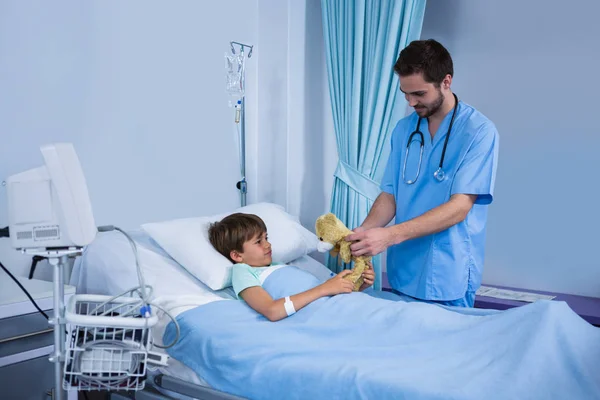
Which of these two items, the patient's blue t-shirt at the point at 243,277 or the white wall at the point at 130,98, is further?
the white wall at the point at 130,98

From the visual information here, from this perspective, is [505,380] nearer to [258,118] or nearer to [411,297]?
[411,297]

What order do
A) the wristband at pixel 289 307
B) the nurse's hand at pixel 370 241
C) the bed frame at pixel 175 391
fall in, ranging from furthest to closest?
1. the nurse's hand at pixel 370 241
2. the wristband at pixel 289 307
3. the bed frame at pixel 175 391

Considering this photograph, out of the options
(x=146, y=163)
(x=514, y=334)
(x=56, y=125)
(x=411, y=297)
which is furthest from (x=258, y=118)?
(x=514, y=334)

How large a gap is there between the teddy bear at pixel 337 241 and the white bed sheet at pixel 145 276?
0.36 metres

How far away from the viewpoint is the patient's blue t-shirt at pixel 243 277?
1.91 meters

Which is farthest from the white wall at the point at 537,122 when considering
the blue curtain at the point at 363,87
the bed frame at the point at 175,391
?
the bed frame at the point at 175,391

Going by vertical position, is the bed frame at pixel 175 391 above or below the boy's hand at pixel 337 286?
below

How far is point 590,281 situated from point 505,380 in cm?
146

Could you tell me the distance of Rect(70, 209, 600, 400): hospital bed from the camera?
4.59 ft

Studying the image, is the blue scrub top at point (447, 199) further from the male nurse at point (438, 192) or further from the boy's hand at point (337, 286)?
the boy's hand at point (337, 286)

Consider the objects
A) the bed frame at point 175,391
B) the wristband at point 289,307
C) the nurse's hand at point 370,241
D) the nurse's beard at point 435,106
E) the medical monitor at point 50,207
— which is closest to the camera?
the medical monitor at point 50,207

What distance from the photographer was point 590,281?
2.62 m

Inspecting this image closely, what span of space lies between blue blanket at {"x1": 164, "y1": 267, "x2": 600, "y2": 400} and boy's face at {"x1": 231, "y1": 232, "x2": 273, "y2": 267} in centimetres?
17

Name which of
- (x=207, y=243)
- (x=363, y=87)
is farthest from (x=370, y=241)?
(x=363, y=87)
